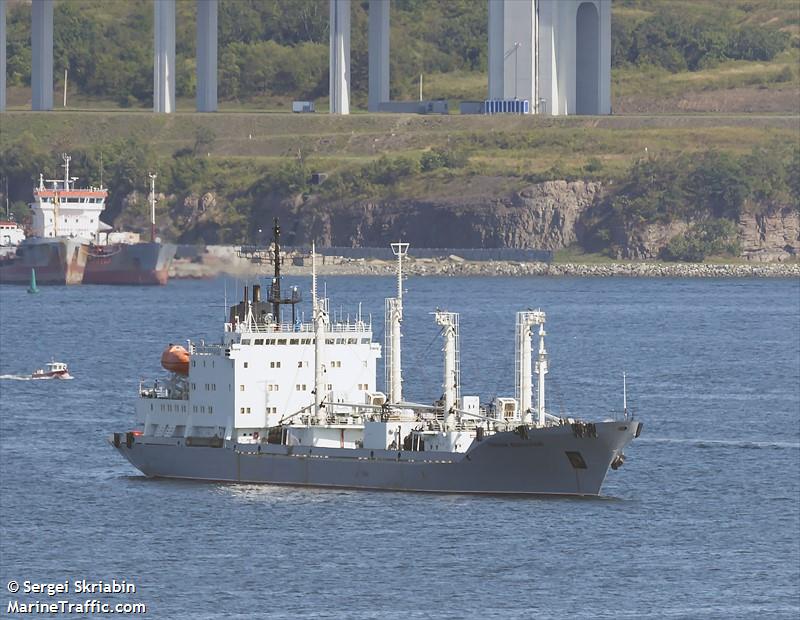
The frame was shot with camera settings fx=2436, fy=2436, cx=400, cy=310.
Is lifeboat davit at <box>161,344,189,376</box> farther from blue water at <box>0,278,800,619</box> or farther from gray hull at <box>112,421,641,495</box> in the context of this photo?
gray hull at <box>112,421,641,495</box>

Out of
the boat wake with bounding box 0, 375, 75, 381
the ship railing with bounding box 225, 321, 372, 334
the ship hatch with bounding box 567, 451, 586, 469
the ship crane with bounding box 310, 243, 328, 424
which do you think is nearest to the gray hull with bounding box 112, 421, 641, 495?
the ship hatch with bounding box 567, 451, 586, 469

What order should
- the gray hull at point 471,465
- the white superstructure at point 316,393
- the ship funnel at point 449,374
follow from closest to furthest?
the gray hull at point 471,465, the ship funnel at point 449,374, the white superstructure at point 316,393

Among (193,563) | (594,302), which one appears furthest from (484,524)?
(594,302)

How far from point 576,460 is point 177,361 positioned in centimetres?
1604

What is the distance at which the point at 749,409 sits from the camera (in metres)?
110

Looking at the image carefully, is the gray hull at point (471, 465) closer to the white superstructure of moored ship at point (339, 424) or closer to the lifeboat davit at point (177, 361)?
the white superstructure of moored ship at point (339, 424)

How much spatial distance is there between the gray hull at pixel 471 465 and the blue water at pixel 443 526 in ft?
2.66

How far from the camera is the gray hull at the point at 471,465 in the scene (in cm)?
8069

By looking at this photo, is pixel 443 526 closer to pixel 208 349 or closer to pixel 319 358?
pixel 319 358

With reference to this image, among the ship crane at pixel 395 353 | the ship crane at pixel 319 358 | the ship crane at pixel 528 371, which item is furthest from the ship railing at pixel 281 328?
the ship crane at pixel 528 371

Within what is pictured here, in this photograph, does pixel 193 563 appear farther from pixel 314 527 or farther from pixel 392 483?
pixel 392 483

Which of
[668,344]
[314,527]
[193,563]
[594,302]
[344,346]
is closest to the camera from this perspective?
[193,563]

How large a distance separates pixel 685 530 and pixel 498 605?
12.5 meters

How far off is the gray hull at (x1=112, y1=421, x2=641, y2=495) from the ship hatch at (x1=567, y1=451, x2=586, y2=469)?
0.03 metres
